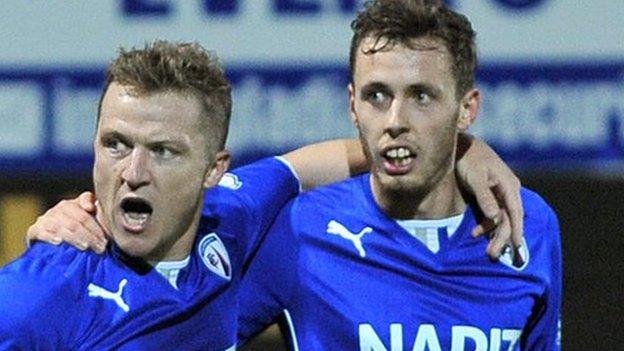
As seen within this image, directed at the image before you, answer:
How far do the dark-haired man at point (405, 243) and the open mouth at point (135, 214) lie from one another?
17.6 inches

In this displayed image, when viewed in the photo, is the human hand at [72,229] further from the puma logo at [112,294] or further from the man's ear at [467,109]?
the man's ear at [467,109]

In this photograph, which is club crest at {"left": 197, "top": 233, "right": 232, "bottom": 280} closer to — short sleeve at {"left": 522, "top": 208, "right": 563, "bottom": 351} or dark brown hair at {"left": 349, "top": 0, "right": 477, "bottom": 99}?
dark brown hair at {"left": 349, "top": 0, "right": 477, "bottom": 99}

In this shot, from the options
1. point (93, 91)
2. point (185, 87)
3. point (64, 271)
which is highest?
point (185, 87)

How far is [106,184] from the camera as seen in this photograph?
11.3ft

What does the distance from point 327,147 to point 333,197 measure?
0.15 meters

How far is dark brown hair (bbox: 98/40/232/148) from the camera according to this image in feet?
11.4

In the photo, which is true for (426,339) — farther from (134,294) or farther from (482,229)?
(134,294)

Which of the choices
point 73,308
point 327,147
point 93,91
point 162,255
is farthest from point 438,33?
point 93,91

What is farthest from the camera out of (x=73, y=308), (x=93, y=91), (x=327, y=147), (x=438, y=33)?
(x=93, y=91)

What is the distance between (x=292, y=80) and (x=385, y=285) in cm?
Result: 158

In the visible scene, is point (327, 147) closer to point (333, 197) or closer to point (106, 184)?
point (333, 197)

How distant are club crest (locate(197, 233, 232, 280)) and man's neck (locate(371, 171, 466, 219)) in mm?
355

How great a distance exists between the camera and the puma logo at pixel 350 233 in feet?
12.8

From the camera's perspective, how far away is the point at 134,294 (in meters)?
3.45
